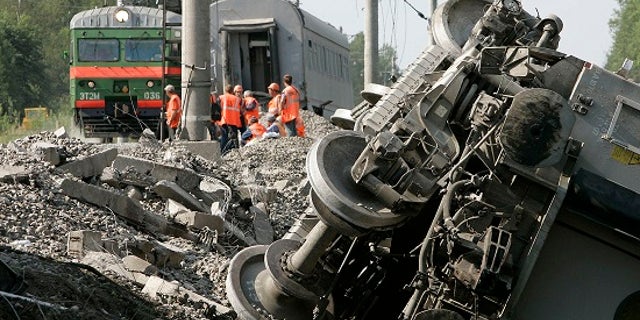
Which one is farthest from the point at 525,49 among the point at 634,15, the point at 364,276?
the point at 634,15

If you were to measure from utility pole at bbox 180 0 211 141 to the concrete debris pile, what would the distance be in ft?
7.78

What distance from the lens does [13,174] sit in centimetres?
1085

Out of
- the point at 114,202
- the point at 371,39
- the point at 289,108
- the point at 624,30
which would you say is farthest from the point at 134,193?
the point at 624,30

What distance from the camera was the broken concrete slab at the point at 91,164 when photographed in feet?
38.5

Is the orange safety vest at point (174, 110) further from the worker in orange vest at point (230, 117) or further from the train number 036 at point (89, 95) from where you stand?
the train number 036 at point (89, 95)

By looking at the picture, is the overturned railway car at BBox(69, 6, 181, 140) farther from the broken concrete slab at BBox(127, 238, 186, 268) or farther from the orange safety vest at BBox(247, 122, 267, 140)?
the broken concrete slab at BBox(127, 238, 186, 268)

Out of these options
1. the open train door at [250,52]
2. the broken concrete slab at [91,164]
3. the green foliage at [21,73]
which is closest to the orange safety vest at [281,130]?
the open train door at [250,52]

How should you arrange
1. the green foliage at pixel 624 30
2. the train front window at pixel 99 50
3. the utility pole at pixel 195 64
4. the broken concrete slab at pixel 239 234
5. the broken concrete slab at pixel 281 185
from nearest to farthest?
1. the broken concrete slab at pixel 239 234
2. the broken concrete slab at pixel 281 185
3. the utility pole at pixel 195 64
4. the train front window at pixel 99 50
5. the green foliage at pixel 624 30

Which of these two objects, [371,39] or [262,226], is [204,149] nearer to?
[262,226]

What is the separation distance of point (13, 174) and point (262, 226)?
8.38 feet

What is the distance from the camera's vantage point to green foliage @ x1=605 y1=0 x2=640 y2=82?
9400 cm

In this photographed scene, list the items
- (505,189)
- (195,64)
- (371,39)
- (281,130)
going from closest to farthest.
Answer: (505,189)
(195,64)
(281,130)
(371,39)

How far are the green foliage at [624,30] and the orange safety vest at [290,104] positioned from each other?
7056cm

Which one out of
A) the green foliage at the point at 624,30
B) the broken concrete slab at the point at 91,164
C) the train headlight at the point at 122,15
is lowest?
the green foliage at the point at 624,30
